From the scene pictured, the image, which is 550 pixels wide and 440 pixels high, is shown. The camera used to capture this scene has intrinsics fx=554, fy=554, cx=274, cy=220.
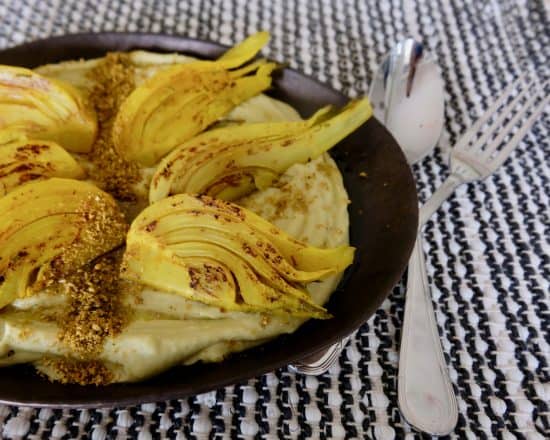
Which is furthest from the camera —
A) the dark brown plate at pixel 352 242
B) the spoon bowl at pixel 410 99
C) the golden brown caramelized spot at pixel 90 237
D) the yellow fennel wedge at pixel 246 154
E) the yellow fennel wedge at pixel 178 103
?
the spoon bowl at pixel 410 99

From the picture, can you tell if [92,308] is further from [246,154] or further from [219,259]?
[246,154]

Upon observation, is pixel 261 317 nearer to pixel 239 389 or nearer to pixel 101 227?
pixel 239 389

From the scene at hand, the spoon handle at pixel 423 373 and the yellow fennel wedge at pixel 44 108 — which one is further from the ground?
the yellow fennel wedge at pixel 44 108

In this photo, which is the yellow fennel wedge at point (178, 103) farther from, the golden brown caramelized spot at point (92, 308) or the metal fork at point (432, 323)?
the metal fork at point (432, 323)

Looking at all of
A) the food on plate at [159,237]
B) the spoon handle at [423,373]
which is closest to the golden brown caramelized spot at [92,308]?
the food on plate at [159,237]

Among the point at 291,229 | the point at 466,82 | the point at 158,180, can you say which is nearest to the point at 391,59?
the point at 466,82

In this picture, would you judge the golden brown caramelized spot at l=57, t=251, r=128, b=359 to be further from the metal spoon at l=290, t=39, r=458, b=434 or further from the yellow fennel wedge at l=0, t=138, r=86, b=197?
the metal spoon at l=290, t=39, r=458, b=434

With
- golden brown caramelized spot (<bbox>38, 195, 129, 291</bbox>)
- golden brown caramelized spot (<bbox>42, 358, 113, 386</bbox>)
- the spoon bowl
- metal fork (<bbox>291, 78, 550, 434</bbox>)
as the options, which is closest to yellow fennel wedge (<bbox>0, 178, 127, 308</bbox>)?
golden brown caramelized spot (<bbox>38, 195, 129, 291</bbox>)
